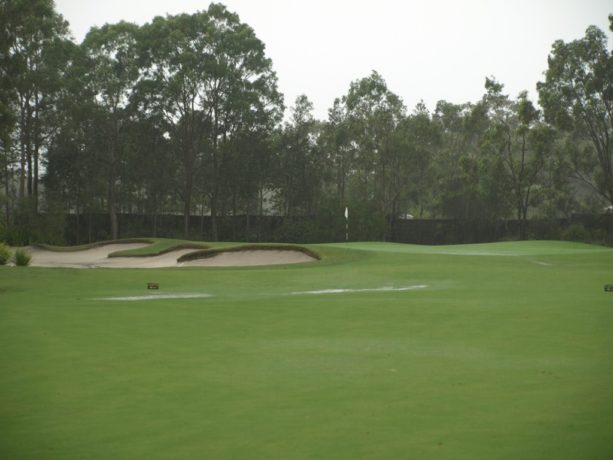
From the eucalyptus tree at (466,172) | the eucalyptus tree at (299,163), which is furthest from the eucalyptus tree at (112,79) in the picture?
the eucalyptus tree at (466,172)

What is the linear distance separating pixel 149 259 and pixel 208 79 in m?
26.9

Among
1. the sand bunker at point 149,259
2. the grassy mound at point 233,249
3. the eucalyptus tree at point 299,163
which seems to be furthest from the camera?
the eucalyptus tree at point 299,163

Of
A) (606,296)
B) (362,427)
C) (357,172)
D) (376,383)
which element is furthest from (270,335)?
(357,172)

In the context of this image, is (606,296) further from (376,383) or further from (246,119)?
(246,119)

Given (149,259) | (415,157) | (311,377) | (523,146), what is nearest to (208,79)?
(415,157)

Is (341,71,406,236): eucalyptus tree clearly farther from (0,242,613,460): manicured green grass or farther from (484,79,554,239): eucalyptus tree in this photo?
(0,242,613,460): manicured green grass

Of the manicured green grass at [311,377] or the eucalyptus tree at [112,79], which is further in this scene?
the eucalyptus tree at [112,79]

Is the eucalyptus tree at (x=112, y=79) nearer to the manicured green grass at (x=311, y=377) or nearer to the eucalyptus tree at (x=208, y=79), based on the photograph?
the eucalyptus tree at (x=208, y=79)

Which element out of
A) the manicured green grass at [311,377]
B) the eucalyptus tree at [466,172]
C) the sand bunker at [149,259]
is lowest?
the manicured green grass at [311,377]

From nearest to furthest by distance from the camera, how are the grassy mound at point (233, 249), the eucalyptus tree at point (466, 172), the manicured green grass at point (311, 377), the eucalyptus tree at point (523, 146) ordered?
the manicured green grass at point (311, 377)
the grassy mound at point (233, 249)
the eucalyptus tree at point (523, 146)
the eucalyptus tree at point (466, 172)

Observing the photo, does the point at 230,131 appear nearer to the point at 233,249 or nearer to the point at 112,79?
the point at 112,79

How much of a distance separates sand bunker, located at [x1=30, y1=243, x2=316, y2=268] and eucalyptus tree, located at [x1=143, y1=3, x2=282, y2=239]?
57.8 feet

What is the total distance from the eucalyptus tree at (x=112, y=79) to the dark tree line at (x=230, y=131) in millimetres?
101

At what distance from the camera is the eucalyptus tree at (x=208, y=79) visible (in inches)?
2135
